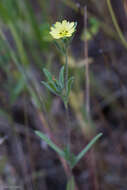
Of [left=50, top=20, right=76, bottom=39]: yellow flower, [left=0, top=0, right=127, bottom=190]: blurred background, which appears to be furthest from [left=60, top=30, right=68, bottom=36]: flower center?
[left=0, top=0, right=127, bottom=190]: blurred background

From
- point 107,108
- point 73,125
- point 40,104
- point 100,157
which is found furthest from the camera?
point 107,108

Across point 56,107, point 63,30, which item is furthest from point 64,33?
point 56,107

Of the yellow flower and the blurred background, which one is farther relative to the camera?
the blurred background

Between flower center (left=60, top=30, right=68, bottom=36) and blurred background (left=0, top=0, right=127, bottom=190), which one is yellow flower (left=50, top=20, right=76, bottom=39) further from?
blurred background (left=0, top=0, right=127, bottom=190)

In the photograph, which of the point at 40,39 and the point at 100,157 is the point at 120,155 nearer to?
the point at 100,157

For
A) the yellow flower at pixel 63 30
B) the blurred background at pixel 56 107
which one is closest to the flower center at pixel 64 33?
the yellow flower at pixel 63 30

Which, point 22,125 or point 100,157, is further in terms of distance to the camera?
point 22,125

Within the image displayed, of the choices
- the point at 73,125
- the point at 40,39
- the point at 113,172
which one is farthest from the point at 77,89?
the point at 113,172

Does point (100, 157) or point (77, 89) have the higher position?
point (77, 89)
